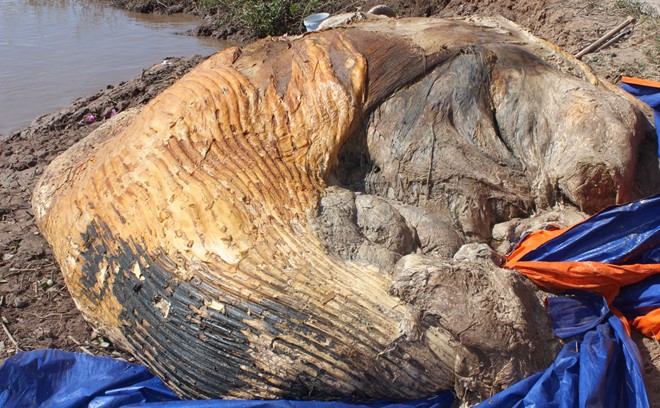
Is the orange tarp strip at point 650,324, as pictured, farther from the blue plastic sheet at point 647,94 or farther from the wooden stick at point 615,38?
the wooden stick at point 615,38

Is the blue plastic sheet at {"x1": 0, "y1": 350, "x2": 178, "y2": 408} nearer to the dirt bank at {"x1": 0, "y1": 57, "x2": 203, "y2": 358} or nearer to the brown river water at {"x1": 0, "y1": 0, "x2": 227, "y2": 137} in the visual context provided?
the dirt bank at {"x1": 0, "y1": 57, "x2": 203, "y2": 358}

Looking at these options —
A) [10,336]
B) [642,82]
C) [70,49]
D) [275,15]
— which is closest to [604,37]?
[642,82]

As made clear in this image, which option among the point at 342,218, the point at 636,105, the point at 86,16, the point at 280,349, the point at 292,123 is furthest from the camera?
the point at 86,16

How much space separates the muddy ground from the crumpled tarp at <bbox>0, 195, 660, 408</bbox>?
0.19 metres

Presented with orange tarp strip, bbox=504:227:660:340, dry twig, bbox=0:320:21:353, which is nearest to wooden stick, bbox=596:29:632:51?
orange tarp strip, bbox=504:227:660:340

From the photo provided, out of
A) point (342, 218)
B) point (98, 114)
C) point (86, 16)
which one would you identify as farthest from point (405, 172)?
point (86, 16)

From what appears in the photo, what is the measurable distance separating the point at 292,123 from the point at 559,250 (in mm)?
1387

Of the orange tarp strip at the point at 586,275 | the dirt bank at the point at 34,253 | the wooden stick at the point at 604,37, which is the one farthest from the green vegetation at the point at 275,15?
the orange tarp strip at the point at 586,275

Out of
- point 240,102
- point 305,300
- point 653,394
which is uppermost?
point 240,102

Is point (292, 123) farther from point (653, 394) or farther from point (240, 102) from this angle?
point (653, 394)

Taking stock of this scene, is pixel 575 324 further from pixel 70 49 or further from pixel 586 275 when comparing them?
pixel 70 49

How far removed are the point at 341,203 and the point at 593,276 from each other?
116cm

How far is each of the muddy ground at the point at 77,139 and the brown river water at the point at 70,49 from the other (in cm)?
111

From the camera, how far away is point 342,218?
286 cm
